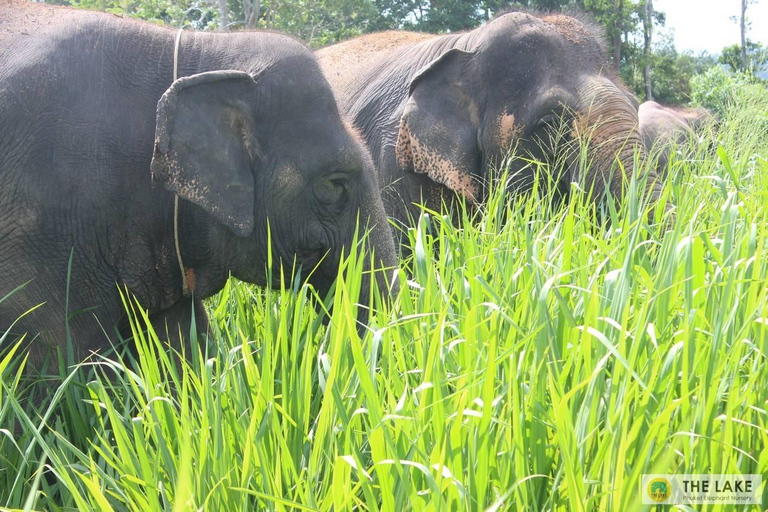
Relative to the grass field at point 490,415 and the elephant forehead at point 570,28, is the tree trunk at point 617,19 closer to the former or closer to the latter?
the elephant forehead at point 570,28

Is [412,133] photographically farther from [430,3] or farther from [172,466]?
[430,3]

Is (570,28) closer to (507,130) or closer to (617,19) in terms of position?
(507,130)

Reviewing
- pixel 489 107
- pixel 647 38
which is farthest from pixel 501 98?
pixel 647 38

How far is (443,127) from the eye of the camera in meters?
5.67

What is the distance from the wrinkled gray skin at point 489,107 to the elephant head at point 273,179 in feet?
4.67

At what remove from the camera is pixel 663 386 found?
2.09 metres

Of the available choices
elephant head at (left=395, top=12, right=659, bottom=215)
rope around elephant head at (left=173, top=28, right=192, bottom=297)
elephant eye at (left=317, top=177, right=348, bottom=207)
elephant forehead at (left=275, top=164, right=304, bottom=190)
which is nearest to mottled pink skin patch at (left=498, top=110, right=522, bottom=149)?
elephant head at (left=395, top=12, right=659, bottom=215)

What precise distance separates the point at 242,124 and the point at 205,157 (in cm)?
26

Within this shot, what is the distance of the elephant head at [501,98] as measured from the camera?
216 inches

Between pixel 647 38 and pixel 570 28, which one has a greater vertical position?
pixel 570 28

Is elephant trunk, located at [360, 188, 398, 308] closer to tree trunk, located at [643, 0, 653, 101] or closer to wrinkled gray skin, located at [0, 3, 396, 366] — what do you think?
wrinkled gray skin, located at [0, 3, 396, 366]

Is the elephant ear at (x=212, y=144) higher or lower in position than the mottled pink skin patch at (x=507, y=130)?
higher

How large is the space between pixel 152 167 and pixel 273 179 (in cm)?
53

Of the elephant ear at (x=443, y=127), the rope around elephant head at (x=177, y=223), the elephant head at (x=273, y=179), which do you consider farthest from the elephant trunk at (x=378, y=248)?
the elephant ear at (x=443, y=127)
